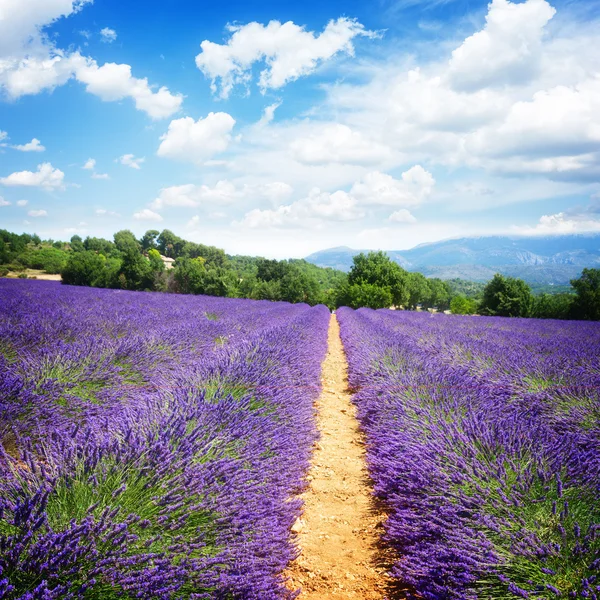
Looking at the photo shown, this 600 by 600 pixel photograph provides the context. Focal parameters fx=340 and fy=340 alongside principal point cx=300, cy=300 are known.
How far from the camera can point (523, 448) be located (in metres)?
2.13

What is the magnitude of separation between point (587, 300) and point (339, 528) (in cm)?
3577

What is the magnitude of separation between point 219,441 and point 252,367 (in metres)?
1.33

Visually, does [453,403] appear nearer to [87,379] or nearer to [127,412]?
[127,412]

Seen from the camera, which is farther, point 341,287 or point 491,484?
point 341,287

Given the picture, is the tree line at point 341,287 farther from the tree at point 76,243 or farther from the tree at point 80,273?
the tree at point 76,243

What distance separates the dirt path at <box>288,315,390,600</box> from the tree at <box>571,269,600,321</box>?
3300cm

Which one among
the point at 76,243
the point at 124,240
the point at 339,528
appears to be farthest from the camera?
the point at 124,240

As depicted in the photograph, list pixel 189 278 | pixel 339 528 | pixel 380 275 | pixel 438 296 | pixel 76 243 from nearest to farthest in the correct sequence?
pixel 339 528 < pixel 380 275 < pixel 189 278 < pixel 438 296 < pixel 76 243

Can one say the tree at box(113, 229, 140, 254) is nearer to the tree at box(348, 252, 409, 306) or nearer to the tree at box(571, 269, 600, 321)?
the tree at box(348, 252, 409, 306)

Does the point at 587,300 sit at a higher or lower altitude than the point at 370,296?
higher

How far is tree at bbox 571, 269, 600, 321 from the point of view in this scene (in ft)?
91.6

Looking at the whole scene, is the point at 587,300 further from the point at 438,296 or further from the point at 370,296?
the point at 438,296

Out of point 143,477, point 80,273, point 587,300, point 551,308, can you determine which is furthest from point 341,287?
point 143,477

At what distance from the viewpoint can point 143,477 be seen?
1451mm
